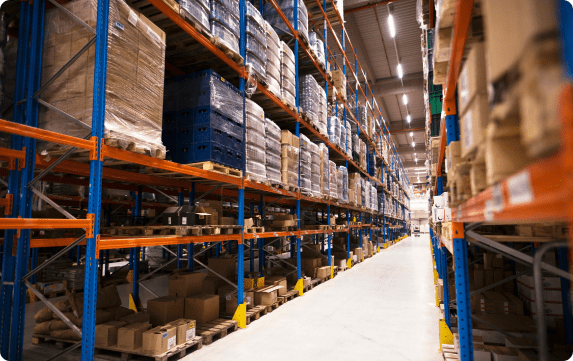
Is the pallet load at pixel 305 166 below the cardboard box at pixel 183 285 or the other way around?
the other way around

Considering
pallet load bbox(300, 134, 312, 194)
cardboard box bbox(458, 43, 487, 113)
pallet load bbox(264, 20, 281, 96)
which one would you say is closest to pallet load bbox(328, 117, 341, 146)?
pallet load bbox(300, 134, 312, 194)

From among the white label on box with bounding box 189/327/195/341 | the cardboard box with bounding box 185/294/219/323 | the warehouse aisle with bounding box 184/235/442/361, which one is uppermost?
the cardboard box with bounding box 185/294/219/323

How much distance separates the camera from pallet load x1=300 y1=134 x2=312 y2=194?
7430 mm

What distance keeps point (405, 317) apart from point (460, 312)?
3.25 meters

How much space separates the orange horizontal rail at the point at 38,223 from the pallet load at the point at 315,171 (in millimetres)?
5543

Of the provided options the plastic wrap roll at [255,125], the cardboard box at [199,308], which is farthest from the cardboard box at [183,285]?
the plastic wrap roll at [255,125]

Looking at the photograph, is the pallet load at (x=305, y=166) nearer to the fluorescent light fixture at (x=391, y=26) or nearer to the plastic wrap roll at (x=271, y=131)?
the plastic wrap roll at (x=271, y=131)

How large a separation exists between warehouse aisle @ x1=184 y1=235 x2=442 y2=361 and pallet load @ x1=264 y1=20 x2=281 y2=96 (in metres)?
3.96

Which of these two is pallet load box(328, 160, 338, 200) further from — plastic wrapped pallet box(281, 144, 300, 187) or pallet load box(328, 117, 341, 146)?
plastic wrapped pallet box(281, 144, 300, 187)

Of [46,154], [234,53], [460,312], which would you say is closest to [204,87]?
[234,53]

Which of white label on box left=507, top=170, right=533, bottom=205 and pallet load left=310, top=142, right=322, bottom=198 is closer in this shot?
white label on box left=507, top=170, right=533, bottom=205

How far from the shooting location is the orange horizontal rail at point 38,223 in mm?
2509

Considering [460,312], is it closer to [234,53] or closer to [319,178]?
[234,53]

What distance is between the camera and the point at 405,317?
5.34 m
